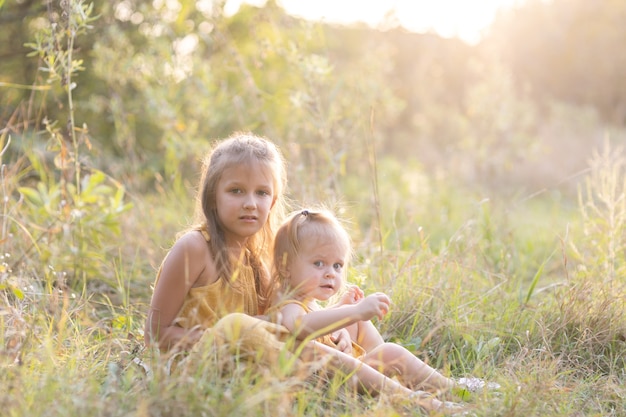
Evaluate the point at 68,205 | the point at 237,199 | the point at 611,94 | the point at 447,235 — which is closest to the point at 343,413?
the point at 237,199

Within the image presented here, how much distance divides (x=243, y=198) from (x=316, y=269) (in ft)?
1.24

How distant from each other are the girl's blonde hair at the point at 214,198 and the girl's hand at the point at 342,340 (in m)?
0.31

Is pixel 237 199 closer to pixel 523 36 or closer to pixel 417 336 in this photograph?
pixel 417 336

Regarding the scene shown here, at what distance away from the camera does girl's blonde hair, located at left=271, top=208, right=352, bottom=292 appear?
2672mm

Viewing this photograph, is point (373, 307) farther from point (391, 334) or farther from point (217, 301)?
point (391, 334)

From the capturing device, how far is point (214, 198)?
106 inches

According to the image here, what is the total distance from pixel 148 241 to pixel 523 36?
13.2m

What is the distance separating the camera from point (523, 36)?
15578mm

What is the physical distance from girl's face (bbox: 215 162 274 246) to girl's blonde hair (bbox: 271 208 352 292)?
0.11 metres

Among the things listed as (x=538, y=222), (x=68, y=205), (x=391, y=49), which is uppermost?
Result: (x=391, y=49)

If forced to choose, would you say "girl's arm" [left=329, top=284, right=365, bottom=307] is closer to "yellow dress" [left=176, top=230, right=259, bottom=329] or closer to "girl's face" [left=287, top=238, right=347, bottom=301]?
"girl's face" [left=287, top=238, right=347, bottom=301]

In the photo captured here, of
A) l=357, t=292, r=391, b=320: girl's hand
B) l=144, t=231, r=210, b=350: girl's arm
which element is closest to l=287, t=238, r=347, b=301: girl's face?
l=357, t=292, r=391, b=320: girl's hand

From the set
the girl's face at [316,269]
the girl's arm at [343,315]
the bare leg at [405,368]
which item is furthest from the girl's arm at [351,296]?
the girl's arm at [343,315]

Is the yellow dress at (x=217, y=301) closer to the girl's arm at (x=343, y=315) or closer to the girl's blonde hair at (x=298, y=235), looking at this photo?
the girl's blonde hair at (x=298, y=235)
